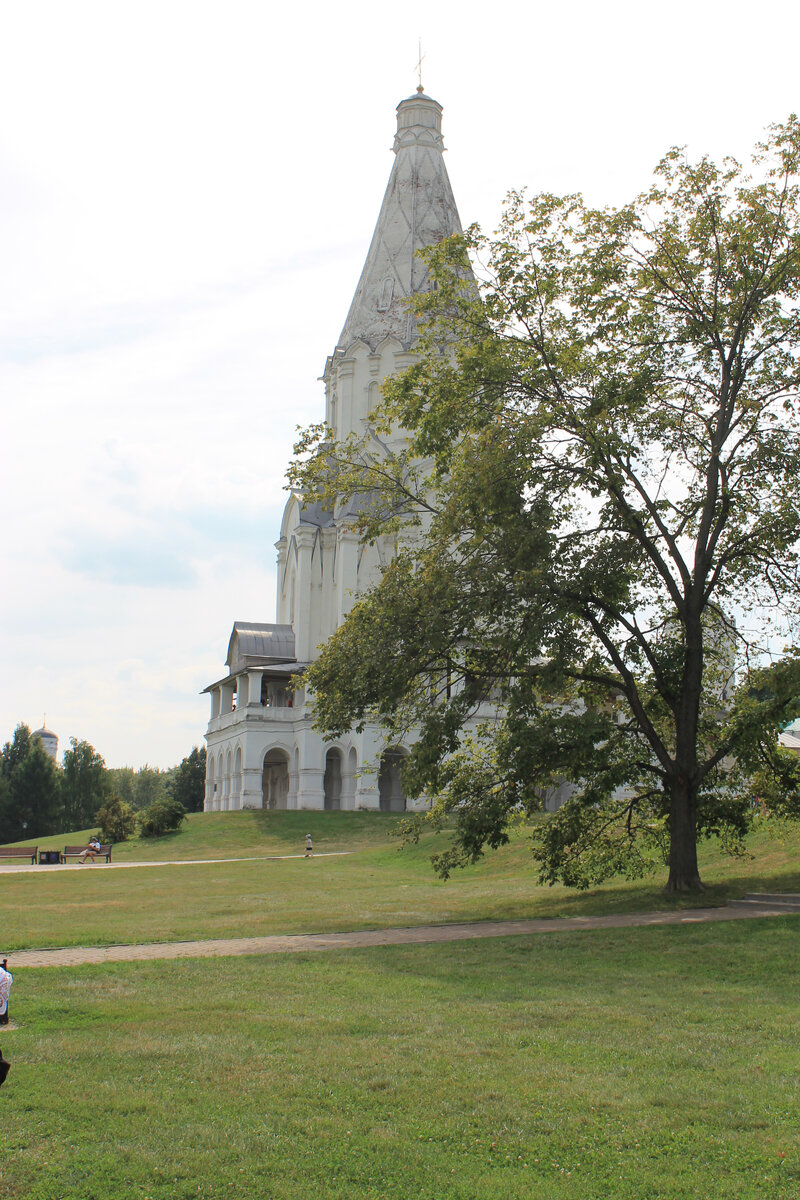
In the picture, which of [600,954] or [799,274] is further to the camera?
[799,274]

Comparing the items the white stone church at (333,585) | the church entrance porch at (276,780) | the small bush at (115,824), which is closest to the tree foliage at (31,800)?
the white stone church at (333,585)

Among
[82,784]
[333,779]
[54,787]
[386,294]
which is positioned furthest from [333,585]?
[82,784]

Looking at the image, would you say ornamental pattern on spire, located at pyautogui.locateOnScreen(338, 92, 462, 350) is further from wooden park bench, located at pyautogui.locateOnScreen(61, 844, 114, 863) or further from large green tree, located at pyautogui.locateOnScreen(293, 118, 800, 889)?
large green tree, located at pyautogui.locateOnScreen(293, 118, 800, 889)

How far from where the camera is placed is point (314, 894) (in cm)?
2138

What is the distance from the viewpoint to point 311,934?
1478 cm

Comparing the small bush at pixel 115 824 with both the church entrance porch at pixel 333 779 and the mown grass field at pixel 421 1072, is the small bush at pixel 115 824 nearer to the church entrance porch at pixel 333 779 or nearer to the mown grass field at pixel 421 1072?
the church entrance porch at pixel 333 779

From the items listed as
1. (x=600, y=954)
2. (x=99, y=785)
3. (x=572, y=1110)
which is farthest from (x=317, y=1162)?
(x=99, y=785)

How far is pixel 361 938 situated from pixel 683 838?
6.32m

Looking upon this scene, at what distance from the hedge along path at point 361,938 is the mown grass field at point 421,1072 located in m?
0.72

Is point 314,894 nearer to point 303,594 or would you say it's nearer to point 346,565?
point 346,565

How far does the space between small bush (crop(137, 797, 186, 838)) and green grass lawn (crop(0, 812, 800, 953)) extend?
8.53 meters

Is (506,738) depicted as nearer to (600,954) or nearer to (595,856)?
(595,856)

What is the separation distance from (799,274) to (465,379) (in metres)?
6.04

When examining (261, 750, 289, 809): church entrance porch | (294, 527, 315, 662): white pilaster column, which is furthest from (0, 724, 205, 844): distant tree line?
(294, 527, 315, 662): white pilaster column
